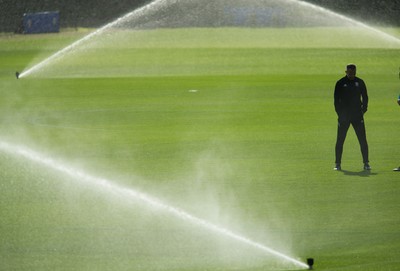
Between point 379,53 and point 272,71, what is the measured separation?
10.6 meters

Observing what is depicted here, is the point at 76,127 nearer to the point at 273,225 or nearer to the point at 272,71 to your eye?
the point at 273,225

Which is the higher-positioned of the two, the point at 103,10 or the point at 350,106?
the point at 350,106

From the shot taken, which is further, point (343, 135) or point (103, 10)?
point (103, 10)

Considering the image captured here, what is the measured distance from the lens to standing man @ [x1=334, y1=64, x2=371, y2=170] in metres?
16.8

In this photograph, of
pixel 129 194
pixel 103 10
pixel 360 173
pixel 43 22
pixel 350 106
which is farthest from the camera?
pixel 103 10

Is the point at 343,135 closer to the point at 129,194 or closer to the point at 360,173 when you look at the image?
the point at 360,173

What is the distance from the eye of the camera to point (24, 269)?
11.0 m

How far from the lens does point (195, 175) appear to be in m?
16.7

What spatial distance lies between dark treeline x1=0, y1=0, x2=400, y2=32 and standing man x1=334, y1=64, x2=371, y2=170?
71350mm

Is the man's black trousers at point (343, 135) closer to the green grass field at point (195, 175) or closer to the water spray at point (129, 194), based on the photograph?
the green grass field at point (195, 175)

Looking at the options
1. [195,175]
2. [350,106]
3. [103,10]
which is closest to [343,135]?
[350,106]

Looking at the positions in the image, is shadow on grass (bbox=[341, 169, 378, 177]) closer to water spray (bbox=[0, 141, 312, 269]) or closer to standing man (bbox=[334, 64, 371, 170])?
standing man (bbox=[334, 64, 371, 170])

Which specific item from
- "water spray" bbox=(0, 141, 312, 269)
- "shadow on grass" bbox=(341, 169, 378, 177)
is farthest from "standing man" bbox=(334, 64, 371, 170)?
"water spray" bbox=(0, 141, 312, 269)

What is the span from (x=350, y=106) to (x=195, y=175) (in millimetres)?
2687
